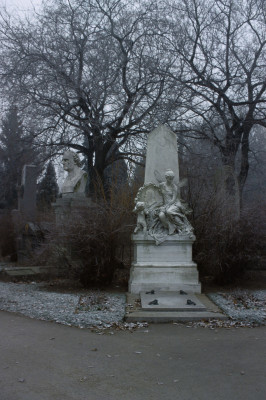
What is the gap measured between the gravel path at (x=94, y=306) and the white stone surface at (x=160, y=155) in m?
2.89

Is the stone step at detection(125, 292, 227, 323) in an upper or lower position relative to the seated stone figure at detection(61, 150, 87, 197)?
lower

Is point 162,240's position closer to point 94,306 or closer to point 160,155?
point 160,155

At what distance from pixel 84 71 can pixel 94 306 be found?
10.9 meters

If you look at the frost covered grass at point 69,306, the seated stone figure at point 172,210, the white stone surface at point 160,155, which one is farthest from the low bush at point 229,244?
the frost covered grass at point 69,306

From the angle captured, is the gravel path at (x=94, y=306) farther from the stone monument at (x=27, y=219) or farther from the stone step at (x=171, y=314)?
the stone monument at (x=27, y=219)

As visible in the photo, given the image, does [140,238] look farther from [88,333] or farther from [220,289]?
[88,333]

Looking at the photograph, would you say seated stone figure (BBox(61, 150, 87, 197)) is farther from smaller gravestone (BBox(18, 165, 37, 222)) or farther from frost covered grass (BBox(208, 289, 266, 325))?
frost covered grass (BBox(208, 289, 266, 325))

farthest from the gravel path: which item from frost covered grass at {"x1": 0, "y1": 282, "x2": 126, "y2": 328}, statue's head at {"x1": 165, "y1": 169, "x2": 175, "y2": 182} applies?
statue's head at {"x1": 165, "y1": 169, "x2": 175, "y2": 182}

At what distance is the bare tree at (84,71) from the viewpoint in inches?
601

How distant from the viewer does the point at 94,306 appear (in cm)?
770

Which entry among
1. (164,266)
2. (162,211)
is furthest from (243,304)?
(162,211)

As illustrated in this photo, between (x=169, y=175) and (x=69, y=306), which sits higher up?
(x=169, y=175)

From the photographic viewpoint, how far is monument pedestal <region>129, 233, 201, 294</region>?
898cm

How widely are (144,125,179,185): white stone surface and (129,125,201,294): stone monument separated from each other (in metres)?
0.05
